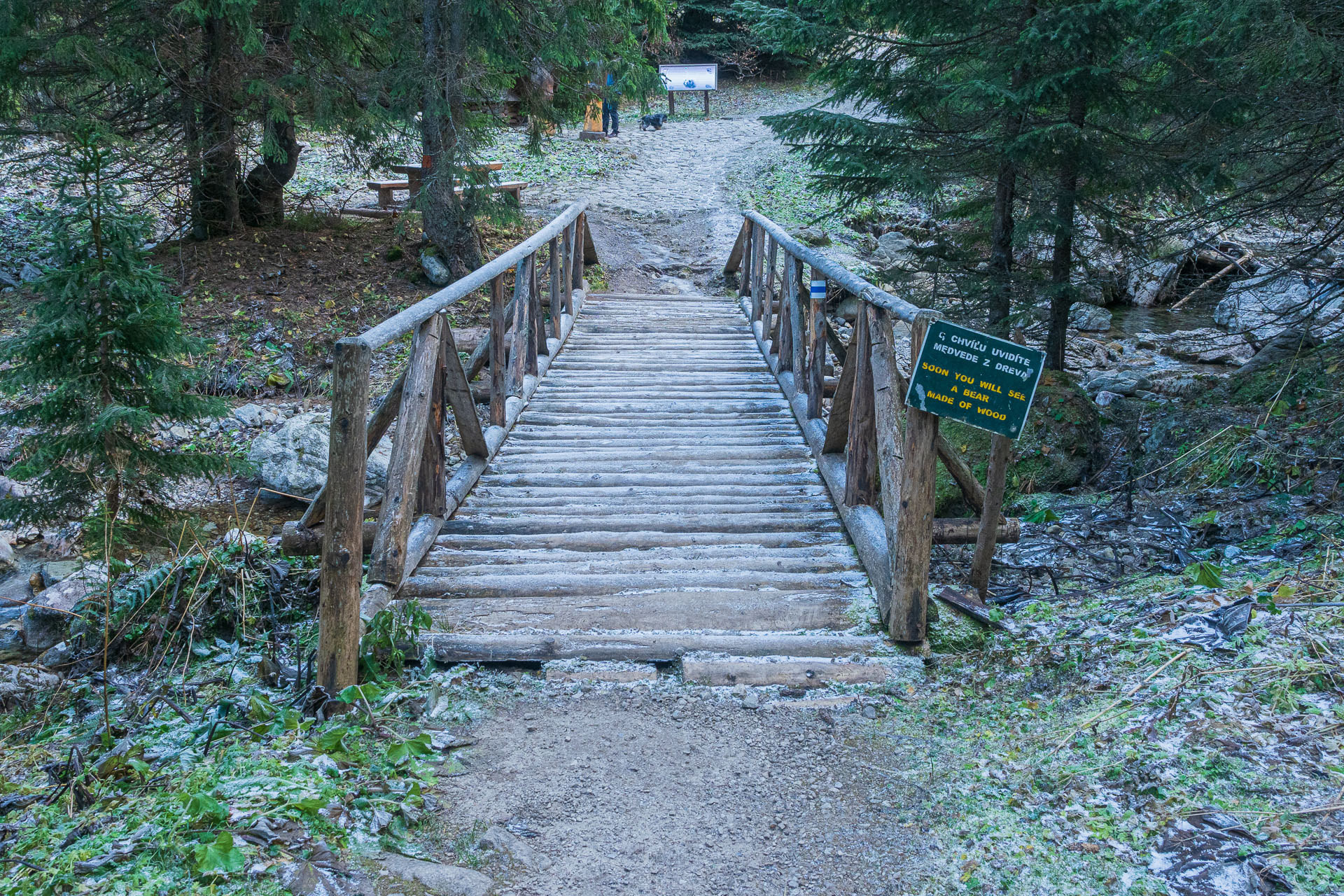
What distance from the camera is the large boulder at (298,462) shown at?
763 cm

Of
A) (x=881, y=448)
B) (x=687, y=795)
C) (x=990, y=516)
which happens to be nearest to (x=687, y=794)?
(x=687, y=795)

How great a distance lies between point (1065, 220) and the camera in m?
7.02

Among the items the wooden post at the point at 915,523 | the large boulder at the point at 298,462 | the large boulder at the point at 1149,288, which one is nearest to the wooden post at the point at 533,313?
the large boulder at the point at 298,462

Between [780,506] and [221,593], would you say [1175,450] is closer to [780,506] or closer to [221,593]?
[780,506]

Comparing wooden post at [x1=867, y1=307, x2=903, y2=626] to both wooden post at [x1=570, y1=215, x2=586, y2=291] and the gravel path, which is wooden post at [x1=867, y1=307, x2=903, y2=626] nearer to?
the gravel path

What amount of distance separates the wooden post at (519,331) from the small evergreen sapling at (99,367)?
78.9 inches

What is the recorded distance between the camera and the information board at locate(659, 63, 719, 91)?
28.6 m

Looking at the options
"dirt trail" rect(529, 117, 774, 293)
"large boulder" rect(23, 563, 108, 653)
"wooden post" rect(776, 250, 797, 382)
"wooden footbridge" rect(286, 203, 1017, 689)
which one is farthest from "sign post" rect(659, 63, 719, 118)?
"large boulder" rect(23, 563, 108, 653)

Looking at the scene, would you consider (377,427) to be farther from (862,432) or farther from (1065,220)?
(1065,220)

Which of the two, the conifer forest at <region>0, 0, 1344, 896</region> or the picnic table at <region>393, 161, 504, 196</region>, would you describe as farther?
the picnic table at <region>393, 161, 504, 196</region>

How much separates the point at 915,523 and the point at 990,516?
563 millimetres

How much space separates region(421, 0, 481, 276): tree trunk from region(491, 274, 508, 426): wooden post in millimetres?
4818

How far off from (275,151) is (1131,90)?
838 centimetres

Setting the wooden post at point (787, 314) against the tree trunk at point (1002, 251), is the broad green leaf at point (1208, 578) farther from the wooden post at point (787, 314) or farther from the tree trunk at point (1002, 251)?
the tree trunk at point (1002, 251)
